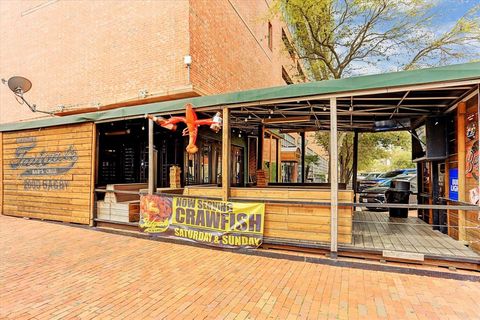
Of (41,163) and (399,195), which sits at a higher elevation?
(41,163)

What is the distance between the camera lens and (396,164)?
46094 millimetres

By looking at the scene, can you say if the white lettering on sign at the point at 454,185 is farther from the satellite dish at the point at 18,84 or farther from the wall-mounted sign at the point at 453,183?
the satellite dish at the point at 18,84

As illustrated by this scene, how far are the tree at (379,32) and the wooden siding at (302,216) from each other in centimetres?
812

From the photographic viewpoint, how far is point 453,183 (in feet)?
17.2

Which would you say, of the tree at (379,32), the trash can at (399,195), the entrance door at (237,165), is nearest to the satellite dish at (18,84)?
the entrance door at (237,165)

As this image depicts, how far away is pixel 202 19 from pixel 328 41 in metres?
5.48

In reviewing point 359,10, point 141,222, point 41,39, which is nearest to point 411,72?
point 141,222

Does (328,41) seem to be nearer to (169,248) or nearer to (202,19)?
(202,19)

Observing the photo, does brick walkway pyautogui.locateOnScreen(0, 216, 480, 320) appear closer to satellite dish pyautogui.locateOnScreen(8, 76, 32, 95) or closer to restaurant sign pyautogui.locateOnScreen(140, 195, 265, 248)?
restaurant sign pyautogui.locateOnScreen(140, 195, 265, 248)

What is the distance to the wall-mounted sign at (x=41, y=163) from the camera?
24.4 ft

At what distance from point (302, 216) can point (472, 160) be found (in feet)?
9.54

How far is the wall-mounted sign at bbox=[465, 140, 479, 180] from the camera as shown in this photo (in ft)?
14.1

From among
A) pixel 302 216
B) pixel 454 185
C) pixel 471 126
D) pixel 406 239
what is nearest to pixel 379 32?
pixel 471 126

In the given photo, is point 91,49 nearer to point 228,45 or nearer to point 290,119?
point 228,45
